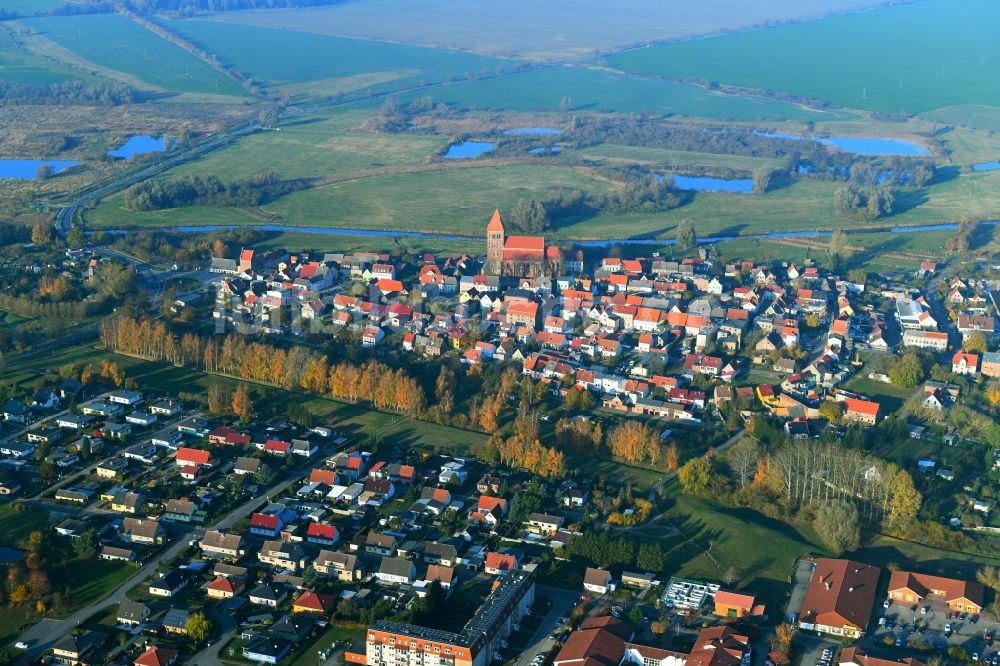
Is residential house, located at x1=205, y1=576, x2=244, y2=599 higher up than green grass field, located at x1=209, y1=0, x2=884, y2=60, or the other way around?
green grass field, located at x1=209, y1=0, x2=884, y2=60

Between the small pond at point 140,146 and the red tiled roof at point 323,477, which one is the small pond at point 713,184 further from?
the red tiled roof at point 323,477

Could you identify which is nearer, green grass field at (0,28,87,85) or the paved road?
the paved road

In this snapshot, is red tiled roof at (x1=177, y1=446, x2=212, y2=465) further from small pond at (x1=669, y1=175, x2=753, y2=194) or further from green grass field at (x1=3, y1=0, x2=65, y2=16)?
green grass field at (x1=3, y1=0, x2=65, y2=16)

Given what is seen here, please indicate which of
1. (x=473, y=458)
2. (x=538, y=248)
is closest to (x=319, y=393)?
(x=473, y=458)

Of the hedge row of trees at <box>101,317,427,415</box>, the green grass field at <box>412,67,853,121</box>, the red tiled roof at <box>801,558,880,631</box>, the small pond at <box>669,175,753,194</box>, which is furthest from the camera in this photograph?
the green grass field at <box>412,67,853,121</box>

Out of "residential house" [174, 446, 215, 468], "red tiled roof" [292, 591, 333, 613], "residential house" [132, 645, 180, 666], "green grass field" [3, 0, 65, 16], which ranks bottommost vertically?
"residential house" [132, 645, 180, 666]

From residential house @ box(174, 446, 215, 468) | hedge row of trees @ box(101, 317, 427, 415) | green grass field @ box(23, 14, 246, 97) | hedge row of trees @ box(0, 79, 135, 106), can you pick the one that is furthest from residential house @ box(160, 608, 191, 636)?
green grass field @ box(23, 14, 246, 97)
